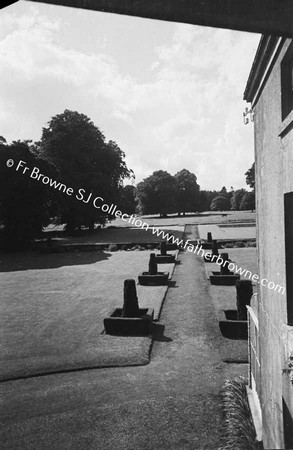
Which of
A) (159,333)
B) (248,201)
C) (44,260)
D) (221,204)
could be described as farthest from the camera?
(221,204)

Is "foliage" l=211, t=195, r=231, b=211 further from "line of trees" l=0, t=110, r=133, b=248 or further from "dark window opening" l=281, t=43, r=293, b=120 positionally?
"dark window opening" l=281, t=43, r=293, b=120

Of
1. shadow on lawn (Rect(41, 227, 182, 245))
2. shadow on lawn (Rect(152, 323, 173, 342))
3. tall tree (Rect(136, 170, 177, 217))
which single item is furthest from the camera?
tall tree (Rect(136, 170, 177, 217))

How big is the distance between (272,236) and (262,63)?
2.37 m

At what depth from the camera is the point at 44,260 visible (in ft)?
85.0

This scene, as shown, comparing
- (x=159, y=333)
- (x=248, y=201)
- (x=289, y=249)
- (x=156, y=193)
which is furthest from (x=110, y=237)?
(x=248, y=201)

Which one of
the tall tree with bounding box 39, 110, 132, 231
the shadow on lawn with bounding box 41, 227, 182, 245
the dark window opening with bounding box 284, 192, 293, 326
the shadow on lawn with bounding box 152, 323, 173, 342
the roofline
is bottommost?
the shadow on lawn with bounding box 152, 323, 173, 342

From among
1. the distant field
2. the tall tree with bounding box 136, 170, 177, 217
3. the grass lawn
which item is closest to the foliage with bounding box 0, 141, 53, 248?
the grass lawn

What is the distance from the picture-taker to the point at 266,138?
5102mm

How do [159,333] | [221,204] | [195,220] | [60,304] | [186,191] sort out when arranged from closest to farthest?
[159,333] → [60,304] → [195,220] → [186,191] → [221,204]

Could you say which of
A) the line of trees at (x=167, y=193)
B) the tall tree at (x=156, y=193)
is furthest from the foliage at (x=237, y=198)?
the tall tree at (x=156, y=193)

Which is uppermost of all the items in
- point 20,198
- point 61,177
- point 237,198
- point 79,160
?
point 237,198

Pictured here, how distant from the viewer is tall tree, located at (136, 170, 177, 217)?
82.7m

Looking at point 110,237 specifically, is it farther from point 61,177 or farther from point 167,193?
point 167,193

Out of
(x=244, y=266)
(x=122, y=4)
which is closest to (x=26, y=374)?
(x=122, y=4)
